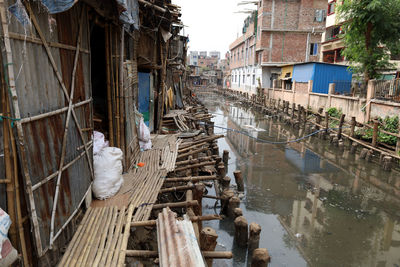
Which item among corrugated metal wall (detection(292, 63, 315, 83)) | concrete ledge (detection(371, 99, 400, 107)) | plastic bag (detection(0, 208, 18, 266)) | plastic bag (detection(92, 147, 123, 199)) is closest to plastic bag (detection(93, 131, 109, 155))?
plastic bag (detection(92, 147, 123, 199))

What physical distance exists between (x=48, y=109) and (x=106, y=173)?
7.12ft

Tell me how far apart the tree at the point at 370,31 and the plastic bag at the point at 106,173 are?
47.5ft

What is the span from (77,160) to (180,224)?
70.1 inches

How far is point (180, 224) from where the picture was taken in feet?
13.0

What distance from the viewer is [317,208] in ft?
28.6

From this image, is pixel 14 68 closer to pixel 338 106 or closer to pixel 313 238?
pixel 313 238

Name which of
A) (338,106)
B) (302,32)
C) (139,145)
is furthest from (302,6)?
(139,145)

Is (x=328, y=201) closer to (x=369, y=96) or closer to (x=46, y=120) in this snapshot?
(x=369, y=96)

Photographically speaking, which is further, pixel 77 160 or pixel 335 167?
pixel 335 167

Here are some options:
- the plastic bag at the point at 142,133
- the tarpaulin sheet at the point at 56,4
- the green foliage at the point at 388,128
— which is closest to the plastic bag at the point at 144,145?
the plastic bag at the point at 142,133

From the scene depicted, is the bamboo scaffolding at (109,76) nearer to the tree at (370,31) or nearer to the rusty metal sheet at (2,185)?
the rusty metal sheet at (2,185)

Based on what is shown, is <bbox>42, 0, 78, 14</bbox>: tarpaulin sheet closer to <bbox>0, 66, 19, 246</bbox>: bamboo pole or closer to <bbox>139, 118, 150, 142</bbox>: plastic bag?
<bbox>0, 66, 19, 246</bbox>: bamboo pole

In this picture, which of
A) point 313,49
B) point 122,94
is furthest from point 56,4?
point 313,49

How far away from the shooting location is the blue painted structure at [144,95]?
34.2 ft
